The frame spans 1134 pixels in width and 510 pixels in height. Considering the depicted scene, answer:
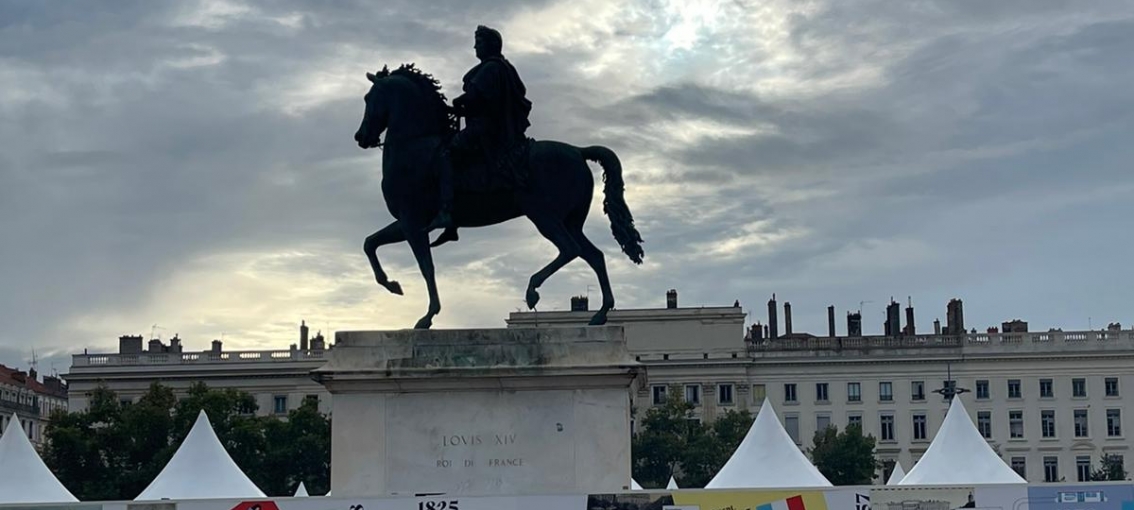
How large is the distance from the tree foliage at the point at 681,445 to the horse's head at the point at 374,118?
3077 inches

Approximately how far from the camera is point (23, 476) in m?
38.1

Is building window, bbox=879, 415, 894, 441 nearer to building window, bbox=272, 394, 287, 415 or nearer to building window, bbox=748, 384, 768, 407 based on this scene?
building window, bbox=748, 384, 768, 407

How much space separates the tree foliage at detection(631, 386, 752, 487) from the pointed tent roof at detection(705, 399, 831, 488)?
55222 millimetres

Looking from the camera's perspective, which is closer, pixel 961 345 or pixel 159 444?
pixel 159 444

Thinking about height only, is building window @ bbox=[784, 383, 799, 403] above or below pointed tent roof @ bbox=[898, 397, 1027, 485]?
above

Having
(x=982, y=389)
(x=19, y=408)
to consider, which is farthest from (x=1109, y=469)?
Answer: (x=19, y=408)

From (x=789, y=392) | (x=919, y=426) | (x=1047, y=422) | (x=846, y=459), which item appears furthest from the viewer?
(x=789, y=392)

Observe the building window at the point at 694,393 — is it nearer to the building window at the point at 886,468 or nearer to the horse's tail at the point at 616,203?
the building window at the point at 886,468

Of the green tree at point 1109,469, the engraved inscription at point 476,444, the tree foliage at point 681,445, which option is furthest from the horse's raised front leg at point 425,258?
the green tree at point 1109,469

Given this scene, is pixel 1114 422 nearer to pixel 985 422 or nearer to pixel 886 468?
pixel 985 422

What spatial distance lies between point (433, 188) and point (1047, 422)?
4042 inches

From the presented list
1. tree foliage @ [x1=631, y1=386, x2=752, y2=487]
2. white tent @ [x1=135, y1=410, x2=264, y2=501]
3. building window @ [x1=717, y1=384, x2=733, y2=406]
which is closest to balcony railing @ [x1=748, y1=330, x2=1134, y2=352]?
building window @ [x1=717, y1=384, x2=733, y2=406]

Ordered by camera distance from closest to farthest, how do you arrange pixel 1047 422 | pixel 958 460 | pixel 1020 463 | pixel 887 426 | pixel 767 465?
pixel 767 465, pixel 958 460, pixel 1020 463, pixel 1047 422, pixel 887 426

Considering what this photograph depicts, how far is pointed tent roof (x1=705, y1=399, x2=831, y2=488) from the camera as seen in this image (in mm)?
39688
